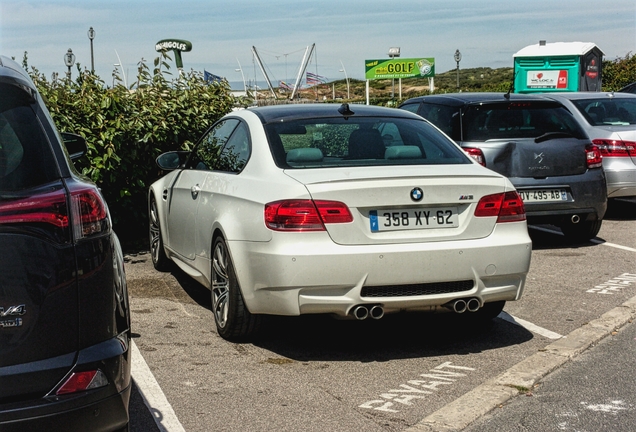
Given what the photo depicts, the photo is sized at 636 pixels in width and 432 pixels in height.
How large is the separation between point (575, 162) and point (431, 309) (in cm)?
470

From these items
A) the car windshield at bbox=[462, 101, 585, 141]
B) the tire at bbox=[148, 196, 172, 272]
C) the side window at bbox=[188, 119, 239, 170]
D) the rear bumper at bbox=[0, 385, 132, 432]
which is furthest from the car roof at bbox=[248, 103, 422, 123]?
the rear bumper at bbox=[0, 385, 132, 432]

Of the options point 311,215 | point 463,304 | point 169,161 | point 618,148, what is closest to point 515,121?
point 618,148

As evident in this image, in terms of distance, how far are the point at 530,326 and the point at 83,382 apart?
405 centimetres

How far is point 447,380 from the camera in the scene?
5234 millimetres

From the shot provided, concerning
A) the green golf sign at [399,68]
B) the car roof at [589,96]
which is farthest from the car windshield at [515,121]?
the green golf sign at [399,68]

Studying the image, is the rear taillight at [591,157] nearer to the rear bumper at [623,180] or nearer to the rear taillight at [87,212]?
the rear bumper at [623,180]

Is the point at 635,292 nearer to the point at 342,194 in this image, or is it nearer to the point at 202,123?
the point at 342,194

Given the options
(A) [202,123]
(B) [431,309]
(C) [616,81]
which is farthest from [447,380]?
(C) [616,81]

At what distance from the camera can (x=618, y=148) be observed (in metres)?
11.9

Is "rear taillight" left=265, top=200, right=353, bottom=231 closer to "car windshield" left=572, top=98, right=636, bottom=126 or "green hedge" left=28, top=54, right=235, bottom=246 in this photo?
"green hedge" left=28, top=54, right=235, bottom=246

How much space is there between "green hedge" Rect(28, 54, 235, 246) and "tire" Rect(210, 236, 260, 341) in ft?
10.7

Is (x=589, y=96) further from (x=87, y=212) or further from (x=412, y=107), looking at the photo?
(x=87, y=212)

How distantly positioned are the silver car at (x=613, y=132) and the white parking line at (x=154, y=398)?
7929 millimetres

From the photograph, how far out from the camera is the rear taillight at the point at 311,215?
212 inches
